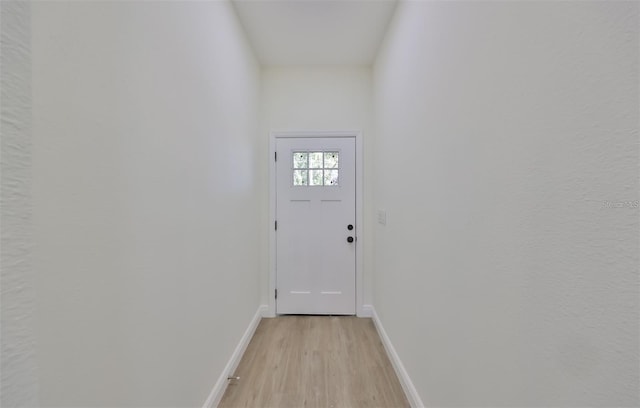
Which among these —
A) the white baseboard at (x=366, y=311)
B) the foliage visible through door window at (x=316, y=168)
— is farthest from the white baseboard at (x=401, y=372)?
the foliage visible through door window at (x=316, y=168)

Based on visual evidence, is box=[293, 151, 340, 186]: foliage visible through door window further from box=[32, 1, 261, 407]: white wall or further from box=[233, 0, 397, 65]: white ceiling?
box=[32, 1, 261, 407]: white wall

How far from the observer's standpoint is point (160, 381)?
1061mm

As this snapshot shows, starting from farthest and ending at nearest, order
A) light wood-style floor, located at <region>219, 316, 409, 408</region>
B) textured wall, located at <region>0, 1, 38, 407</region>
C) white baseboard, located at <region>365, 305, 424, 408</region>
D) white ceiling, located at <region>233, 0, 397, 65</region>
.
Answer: white ceiling, located at <region>233, 0, 397, 65</region>
light wood-style floor, located at <region>219, 316, 409, 408</region>
white baseboard, located at <region>365, 305, 424, 408</region>
textured wall, located at <region>0, 1, 38, 407</region>

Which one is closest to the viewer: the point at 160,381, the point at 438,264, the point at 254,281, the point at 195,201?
the point at 160,381

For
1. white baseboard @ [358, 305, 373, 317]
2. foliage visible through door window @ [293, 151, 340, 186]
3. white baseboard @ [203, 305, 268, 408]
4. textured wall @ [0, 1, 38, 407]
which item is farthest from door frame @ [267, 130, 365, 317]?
textured wall @ [0, 1, 38, 407]

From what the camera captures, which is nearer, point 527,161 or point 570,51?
point 570,51

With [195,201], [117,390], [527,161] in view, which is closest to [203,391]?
[117,390]

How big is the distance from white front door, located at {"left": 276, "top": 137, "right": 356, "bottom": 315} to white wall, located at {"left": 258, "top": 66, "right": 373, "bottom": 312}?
0.14m

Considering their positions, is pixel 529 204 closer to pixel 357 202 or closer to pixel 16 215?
pixel 16 215

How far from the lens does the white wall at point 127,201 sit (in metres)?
0.66

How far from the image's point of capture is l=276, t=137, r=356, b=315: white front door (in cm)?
282

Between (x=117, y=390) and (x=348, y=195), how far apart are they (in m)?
2.31

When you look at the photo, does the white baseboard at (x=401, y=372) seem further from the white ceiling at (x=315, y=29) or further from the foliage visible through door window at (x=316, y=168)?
the white ceiling at (x=315, y=29)

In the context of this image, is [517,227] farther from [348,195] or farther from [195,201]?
[348,195]
